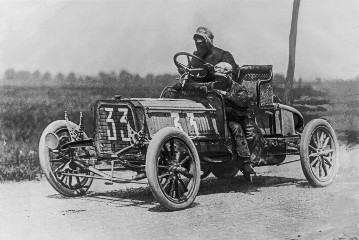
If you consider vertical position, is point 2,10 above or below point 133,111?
above

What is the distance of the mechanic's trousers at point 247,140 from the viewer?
29.1 ft

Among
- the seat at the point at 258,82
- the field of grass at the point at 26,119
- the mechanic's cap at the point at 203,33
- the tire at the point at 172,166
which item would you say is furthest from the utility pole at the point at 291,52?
the tire at the point at 172,166

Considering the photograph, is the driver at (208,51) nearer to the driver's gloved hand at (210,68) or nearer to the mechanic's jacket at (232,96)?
the driver's gloved hand at (210,68)

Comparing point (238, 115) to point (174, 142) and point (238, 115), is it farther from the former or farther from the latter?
point (174, 142)

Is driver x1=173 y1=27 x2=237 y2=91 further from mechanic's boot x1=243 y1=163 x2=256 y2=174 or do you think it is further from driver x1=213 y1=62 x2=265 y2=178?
mechanic's boot x1=243 y1=163 x2=256 y2=174

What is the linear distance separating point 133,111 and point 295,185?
300cm

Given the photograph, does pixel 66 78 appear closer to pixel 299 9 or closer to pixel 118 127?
pixel 118 127

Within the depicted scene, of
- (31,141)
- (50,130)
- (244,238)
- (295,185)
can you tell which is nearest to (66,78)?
(31,141)

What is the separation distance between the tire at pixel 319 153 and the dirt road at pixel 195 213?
7.5 inches

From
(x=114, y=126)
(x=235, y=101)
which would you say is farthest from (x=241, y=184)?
(x=114, y=126)

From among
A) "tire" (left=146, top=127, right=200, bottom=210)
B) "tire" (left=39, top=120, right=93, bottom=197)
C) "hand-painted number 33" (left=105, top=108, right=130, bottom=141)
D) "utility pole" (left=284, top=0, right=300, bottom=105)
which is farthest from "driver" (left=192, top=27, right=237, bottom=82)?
"tire" (left=39, top=120, right=93, bottom=197)

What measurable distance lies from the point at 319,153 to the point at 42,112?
4.73 m

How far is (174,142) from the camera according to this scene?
780 cm

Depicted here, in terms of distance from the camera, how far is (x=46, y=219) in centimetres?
722
